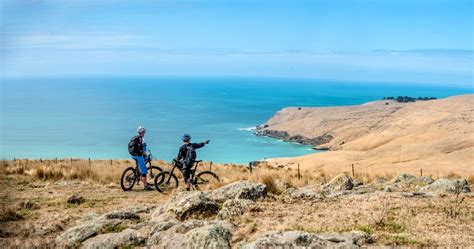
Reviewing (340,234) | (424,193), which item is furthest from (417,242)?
(424,193)

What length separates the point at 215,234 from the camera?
7605mm

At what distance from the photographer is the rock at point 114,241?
27.6ft

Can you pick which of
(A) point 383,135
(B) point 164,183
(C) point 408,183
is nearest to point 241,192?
(B) point 164,183

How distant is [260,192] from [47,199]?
21.8 feet

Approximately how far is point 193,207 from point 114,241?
5.99ft

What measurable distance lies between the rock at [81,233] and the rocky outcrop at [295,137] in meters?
107

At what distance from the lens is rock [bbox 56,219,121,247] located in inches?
347

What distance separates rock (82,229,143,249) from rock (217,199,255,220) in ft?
5.46

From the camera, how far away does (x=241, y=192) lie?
10875mm

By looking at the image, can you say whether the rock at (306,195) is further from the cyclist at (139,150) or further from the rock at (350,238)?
the cyclist at (139,150)

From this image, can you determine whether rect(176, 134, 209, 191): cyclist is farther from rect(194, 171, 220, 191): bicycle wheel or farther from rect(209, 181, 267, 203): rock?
rect(209, 181, 267, 203): rock

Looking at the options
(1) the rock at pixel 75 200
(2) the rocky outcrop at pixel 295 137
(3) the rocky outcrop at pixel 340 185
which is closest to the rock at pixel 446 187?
(3) the rocky outcrop at pixel 340 185

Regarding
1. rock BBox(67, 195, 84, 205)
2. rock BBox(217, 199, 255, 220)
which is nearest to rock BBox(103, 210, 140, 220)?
rock BBox(217, 199, 255, 220)

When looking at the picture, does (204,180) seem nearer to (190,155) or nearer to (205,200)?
(190,155)
